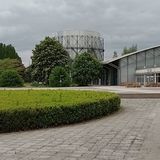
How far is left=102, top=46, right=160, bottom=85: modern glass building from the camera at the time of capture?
61875mm

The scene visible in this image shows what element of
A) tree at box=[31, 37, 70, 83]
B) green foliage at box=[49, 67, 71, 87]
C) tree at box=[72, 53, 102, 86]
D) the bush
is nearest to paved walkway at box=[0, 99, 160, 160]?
green foliage at box=[49, 67, 71, 87]

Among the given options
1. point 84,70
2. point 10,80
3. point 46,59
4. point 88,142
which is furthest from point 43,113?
point 84,70

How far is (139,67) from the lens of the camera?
64625 millimetres

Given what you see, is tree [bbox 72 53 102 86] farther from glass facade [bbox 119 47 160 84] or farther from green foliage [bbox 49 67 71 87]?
green foliage [bbox 49 67 71 87]

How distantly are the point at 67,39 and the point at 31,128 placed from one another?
7424cm

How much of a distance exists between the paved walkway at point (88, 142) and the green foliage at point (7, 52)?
3202 inches

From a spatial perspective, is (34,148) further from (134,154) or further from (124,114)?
(124,114)

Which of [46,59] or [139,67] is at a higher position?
[46,59]

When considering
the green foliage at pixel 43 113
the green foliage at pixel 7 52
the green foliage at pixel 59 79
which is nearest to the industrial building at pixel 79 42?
the green foliage at pixel 7 52

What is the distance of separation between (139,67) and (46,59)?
1427 centimetres

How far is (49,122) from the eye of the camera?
11617mm

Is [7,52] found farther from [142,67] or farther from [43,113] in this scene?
[43,113]

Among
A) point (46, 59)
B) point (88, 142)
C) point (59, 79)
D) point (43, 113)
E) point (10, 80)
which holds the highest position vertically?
point (46, 59)

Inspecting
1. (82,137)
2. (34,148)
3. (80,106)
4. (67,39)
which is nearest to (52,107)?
(80,106)
